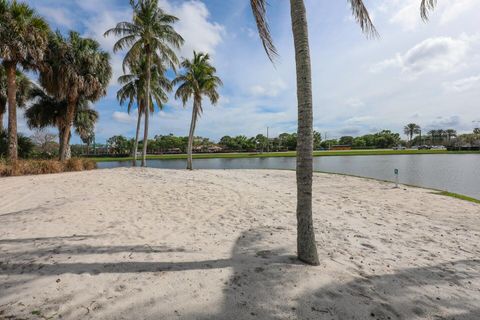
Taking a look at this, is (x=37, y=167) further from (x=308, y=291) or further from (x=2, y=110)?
(x=308, y=291)

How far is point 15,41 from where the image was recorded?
12211 mm

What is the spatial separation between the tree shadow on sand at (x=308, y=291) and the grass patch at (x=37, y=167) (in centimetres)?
1113

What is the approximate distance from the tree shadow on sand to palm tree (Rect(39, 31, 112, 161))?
16094 millimetres

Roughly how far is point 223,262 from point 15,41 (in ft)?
54.1

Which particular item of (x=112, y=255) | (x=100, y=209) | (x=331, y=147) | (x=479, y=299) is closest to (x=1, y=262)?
(x=112, y=255)

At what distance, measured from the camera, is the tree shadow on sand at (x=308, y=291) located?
2.48 m

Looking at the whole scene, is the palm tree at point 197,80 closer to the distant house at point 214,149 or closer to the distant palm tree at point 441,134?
the distant house at point 214,149

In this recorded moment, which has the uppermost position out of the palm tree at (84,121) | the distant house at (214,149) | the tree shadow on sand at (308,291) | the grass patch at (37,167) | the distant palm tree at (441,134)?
the distant palm tree at (441,134)

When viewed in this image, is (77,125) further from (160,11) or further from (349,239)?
(349,239)

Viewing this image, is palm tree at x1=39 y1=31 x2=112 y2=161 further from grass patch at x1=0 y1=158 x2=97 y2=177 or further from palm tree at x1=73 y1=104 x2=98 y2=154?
palm tree at x1=73 y1=104 x2=98 y2=154

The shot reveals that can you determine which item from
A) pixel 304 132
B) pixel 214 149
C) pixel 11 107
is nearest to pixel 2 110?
pixel 11 107

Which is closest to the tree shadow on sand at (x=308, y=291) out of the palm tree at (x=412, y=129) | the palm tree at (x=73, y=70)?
the palm tree at (x=73, y=70)

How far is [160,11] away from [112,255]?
17875mm

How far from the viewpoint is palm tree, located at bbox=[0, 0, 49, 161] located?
39.9ft
